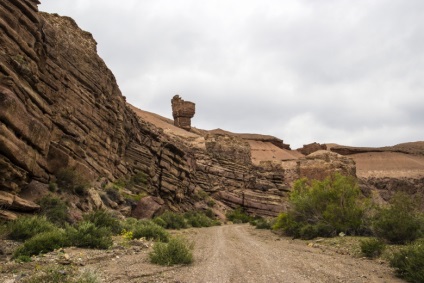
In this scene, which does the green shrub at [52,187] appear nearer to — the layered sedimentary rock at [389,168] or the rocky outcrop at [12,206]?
the rocky outcrop at [12,206]

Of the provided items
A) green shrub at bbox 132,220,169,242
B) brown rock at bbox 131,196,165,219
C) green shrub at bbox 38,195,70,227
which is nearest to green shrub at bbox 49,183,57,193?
green shrub at bbox 38,195,70,227

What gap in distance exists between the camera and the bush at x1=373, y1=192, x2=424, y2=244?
13828mm

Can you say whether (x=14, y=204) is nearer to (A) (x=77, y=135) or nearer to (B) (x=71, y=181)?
(B) (x=71, y=181)

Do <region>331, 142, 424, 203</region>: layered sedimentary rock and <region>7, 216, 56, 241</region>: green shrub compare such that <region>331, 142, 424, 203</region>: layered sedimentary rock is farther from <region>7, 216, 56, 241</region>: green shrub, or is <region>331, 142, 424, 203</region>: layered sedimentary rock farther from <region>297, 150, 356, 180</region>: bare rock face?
<region>7, 216, 56, 241</region>: green shrub

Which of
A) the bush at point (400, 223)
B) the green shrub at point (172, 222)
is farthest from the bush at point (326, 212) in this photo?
the green shrub at point (172, 222)

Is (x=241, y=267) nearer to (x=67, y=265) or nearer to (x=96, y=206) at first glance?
(x=67, y=265)

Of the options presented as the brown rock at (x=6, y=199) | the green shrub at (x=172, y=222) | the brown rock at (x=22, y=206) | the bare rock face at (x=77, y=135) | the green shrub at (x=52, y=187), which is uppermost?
the bare rock face at (x=77, y=135)

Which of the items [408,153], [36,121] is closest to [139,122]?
[36,121]

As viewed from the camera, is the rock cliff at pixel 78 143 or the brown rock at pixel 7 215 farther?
the rock cliff at pixel 78 143

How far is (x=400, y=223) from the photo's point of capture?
46.1 ft

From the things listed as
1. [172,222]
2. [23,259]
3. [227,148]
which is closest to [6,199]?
[23,259]

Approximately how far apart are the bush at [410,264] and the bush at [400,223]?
17.1 ft

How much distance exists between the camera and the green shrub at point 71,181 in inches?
742

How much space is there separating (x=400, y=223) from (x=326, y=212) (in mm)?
5348
